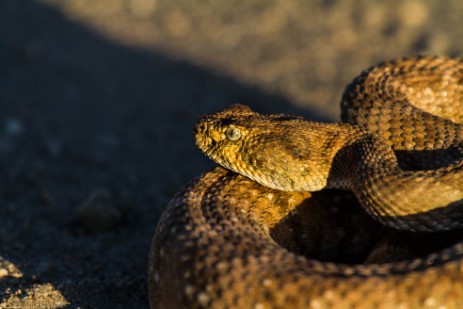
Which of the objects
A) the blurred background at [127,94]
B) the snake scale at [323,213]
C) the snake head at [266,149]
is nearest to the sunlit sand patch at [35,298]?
the blurred background at [127,94]

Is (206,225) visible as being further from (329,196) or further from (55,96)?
(55,96)

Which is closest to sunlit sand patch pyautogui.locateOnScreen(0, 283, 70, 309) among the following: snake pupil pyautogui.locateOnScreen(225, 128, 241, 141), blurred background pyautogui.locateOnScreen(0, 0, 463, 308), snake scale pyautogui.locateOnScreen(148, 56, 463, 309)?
blurred background pyautogui.locateOnScreen(0, 0, 463, 308)

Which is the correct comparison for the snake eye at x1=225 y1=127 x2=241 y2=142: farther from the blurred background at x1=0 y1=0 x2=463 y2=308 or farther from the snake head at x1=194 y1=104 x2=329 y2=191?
the blurred background at x1=0 y1=0 x2=463 y2=308

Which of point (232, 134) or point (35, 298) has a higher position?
point (232, 134)

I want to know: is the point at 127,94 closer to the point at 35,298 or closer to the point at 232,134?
the point at 232,134

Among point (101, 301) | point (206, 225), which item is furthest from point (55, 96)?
point (206, 225)

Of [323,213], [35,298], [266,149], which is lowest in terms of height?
[35,298]

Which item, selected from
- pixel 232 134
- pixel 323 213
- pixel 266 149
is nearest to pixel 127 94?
pixel 232 134
